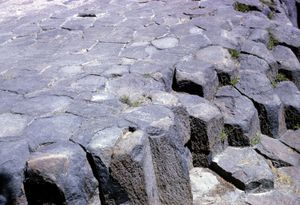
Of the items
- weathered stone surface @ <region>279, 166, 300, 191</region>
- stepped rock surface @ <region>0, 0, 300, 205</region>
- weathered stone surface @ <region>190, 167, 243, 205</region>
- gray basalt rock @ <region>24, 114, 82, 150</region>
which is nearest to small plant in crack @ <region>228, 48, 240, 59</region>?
stepped rock surface @ <region>0, 0, 300, 205</region>

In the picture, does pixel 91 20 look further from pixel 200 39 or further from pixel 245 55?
pixel 245 55

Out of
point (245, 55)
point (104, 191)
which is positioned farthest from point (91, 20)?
point (104, 191)

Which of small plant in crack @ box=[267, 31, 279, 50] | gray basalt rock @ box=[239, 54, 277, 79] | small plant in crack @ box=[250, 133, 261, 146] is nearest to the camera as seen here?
small plant in crack @ box=[250, 133, 261, 146]

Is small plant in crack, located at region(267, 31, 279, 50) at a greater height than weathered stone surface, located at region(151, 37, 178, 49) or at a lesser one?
lesser

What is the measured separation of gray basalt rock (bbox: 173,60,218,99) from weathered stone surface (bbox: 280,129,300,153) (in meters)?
0.85

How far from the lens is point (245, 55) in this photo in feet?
13.7

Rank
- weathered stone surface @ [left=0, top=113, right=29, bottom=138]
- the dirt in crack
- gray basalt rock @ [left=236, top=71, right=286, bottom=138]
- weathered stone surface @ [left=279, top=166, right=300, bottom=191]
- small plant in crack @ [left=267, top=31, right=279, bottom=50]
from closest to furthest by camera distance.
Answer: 1. the dirt in crack
2. weathered stone surface @ [left=0, top=113, right=29, bottom=138]
3. weathered stone surface @ [left=279, top=166, right=300, bottom=191]
4. gray basalt rock @ [left=236, top=71, right=286, bottom=138]
5. small plant in crack @ [left=267, top=31, right=279, bottom=50]

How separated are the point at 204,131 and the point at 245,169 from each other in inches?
17.8

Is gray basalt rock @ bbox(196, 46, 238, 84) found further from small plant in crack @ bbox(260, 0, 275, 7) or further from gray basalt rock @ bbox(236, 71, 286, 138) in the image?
small plant in crack @ bbox(260, 0, 275, 7)

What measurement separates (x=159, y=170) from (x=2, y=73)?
6.73 ft

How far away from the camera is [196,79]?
3.49 metres

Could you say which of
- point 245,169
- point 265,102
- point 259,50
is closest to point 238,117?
point 265,102

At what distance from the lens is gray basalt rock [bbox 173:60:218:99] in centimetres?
348

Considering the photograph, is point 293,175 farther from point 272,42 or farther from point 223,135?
point 272,42
